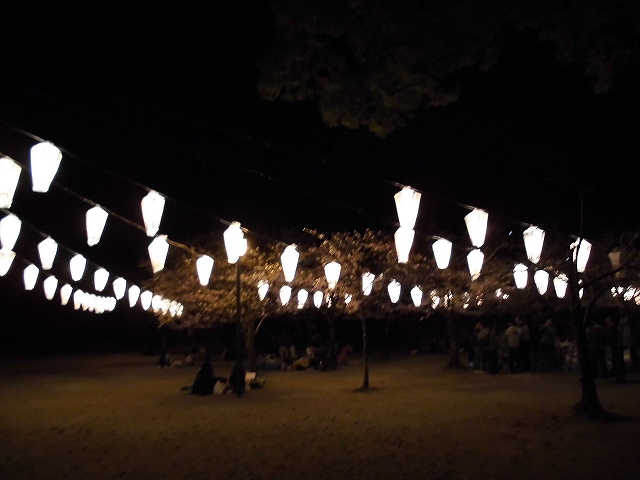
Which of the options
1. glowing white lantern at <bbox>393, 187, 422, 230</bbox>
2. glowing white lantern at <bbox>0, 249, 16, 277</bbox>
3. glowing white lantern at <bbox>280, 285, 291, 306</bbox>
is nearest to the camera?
glowing white lantern at <bbox>393, 187, 422, 230</bbox>

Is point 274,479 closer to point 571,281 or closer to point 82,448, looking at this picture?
point 82,448

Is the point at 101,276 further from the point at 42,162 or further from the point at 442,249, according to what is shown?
the point at 442,249

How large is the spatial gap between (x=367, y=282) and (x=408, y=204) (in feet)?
15.4

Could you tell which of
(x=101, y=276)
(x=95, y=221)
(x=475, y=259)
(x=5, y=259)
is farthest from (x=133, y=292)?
(x=475, y=259)

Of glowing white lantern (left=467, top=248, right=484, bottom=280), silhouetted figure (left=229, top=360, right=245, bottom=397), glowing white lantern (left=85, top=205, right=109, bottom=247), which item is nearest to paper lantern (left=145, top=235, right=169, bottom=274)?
glowing white lantern (left=85, top=205, right=109, bottom=247)

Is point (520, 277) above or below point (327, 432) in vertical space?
above

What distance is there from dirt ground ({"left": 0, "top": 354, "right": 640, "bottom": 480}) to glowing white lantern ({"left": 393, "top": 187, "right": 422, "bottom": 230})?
11.9 feet

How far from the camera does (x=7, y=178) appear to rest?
10.0 metres

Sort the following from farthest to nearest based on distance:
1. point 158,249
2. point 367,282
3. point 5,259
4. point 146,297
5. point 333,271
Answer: point 146,297, point 5,259, point 367,282, point 333,271, point 158,249

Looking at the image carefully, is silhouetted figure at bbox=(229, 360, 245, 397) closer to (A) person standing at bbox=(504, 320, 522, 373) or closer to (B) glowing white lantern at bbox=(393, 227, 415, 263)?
(B) glowing white lantern at bbox=(393, 227, 415, 263)

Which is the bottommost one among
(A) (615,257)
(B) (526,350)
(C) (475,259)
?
(B) (526,350)

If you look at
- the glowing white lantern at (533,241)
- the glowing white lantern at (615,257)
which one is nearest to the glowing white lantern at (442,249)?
the glowing white lantern at (533,241)

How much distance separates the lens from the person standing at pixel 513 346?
706 inches

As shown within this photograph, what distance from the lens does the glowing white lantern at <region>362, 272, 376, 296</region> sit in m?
16.0
